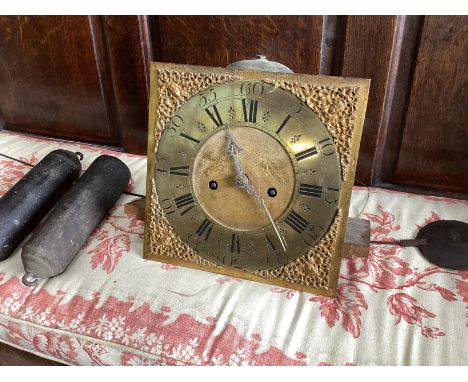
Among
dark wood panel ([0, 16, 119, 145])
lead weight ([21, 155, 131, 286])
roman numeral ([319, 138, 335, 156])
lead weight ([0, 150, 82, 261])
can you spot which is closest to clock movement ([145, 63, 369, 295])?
roman numeral ([319, 138, 335, 156])

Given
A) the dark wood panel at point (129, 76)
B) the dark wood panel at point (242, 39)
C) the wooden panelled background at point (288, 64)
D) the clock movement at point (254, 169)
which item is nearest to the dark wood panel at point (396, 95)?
the wooden panelled background at point (288, 64)

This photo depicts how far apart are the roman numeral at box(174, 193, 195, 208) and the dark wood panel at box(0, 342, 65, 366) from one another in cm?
38

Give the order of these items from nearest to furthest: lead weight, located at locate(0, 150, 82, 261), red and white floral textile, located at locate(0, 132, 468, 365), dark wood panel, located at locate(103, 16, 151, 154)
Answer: red and white floral textile, located at locate(0, 132, 468, 365)
lead weight, located at locate(0, 150, 82, 261)
dark wood panel, located at locate(103, 16, 151, 154)

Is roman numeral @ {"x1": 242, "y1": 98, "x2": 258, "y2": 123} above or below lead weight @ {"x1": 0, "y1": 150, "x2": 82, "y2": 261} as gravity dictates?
above

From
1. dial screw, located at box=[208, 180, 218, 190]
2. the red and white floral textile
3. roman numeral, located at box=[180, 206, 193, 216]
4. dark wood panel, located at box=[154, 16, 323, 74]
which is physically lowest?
the red and white floral textile

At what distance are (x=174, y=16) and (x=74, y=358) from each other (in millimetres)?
793

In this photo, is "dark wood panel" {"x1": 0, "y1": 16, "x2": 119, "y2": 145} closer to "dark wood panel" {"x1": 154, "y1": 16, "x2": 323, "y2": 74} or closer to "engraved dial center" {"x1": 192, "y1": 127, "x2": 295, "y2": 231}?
"dark wood panel" {"x1": 154, "y1": 16, "x2": 323, "y2": 74}

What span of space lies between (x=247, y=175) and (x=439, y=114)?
0.53m

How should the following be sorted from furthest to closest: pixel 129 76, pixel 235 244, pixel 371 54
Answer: pixel 129 76 → pixel 371 54 → pixel 235 244

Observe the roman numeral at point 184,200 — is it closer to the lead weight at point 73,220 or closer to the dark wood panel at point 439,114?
the lead weight at point 73,220

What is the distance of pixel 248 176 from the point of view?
0.79m

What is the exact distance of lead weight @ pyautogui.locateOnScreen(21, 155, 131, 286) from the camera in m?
0.86

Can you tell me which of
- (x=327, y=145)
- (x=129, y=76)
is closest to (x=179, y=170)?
(x=327, y=145)

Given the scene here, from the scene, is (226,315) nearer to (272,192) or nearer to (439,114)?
(272,192)
